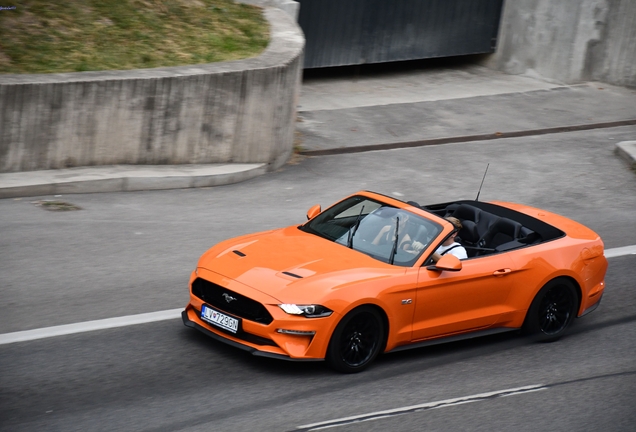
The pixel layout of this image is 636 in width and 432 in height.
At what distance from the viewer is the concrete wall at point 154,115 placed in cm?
1254

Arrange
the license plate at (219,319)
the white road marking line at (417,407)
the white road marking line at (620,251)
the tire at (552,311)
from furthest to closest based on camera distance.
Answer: the white road marking line at (620,251)
the tire at (552,311)
the license plate at (219,319)
the white road marking line at (417,407)

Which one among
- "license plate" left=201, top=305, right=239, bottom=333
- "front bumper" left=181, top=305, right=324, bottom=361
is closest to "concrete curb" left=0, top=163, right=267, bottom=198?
"license plate" left=201, top=305, right=239, bottom=333

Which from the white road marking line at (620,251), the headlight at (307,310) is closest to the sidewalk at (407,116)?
the white road marking line at (620,251)

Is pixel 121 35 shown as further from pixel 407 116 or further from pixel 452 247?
pixel 452 247

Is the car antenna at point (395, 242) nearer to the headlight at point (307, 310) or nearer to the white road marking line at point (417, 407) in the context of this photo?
the headlight at point (307, 310)

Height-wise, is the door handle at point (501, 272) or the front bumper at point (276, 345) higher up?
the door handle at point (501, 272)

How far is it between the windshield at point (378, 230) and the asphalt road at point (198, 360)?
97cm

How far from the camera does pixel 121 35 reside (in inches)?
596

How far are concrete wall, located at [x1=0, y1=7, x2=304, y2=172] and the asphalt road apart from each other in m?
0.83

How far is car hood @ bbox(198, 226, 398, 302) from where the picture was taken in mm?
7391

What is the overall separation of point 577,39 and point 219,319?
56.0 feet

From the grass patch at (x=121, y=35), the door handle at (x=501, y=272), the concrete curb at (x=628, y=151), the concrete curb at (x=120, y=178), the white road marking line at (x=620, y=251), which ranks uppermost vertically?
the grass patch at (x=121, y=35)

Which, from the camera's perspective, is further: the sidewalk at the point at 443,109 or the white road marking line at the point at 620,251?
the sidewalk at the point at 443,109

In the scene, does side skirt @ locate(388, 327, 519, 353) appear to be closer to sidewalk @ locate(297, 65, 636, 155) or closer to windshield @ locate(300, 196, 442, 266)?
windshield @ locate(300, 196, 442, 266)
